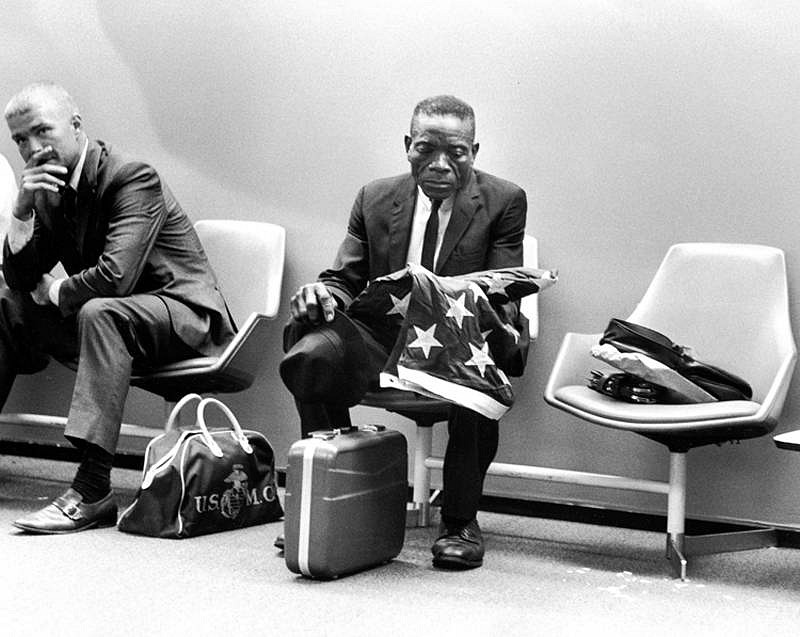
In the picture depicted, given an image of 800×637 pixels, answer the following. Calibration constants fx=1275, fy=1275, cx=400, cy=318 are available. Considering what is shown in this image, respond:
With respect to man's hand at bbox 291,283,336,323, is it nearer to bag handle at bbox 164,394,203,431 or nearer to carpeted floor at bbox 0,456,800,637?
bag handle at bbox 164,394,203,431

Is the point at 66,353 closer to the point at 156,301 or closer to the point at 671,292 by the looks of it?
the point at 156,301

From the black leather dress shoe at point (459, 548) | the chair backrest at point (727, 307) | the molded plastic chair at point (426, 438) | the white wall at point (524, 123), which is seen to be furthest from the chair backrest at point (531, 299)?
the black leather dress shoe at point (459, 548)

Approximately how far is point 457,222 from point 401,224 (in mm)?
166

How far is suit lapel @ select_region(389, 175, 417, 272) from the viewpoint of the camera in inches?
139

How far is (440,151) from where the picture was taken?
3375mm

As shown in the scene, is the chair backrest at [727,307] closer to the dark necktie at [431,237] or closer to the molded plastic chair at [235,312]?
the dark necktie at [431,237]

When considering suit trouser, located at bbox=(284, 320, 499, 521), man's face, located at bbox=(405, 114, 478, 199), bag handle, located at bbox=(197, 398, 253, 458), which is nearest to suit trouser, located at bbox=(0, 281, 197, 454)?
bag handle, located at bbox=(197, 398, 253, 458)

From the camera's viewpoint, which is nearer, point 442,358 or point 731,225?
point 442,358

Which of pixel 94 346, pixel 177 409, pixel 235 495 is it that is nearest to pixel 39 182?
pixel 94 346

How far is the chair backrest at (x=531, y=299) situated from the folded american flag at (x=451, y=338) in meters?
0.66

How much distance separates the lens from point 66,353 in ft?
13.2

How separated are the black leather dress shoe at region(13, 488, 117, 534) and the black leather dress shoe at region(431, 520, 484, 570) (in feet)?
3.16

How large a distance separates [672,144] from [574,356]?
0.74 meters

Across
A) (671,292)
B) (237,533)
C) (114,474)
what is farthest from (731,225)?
(114,474)
